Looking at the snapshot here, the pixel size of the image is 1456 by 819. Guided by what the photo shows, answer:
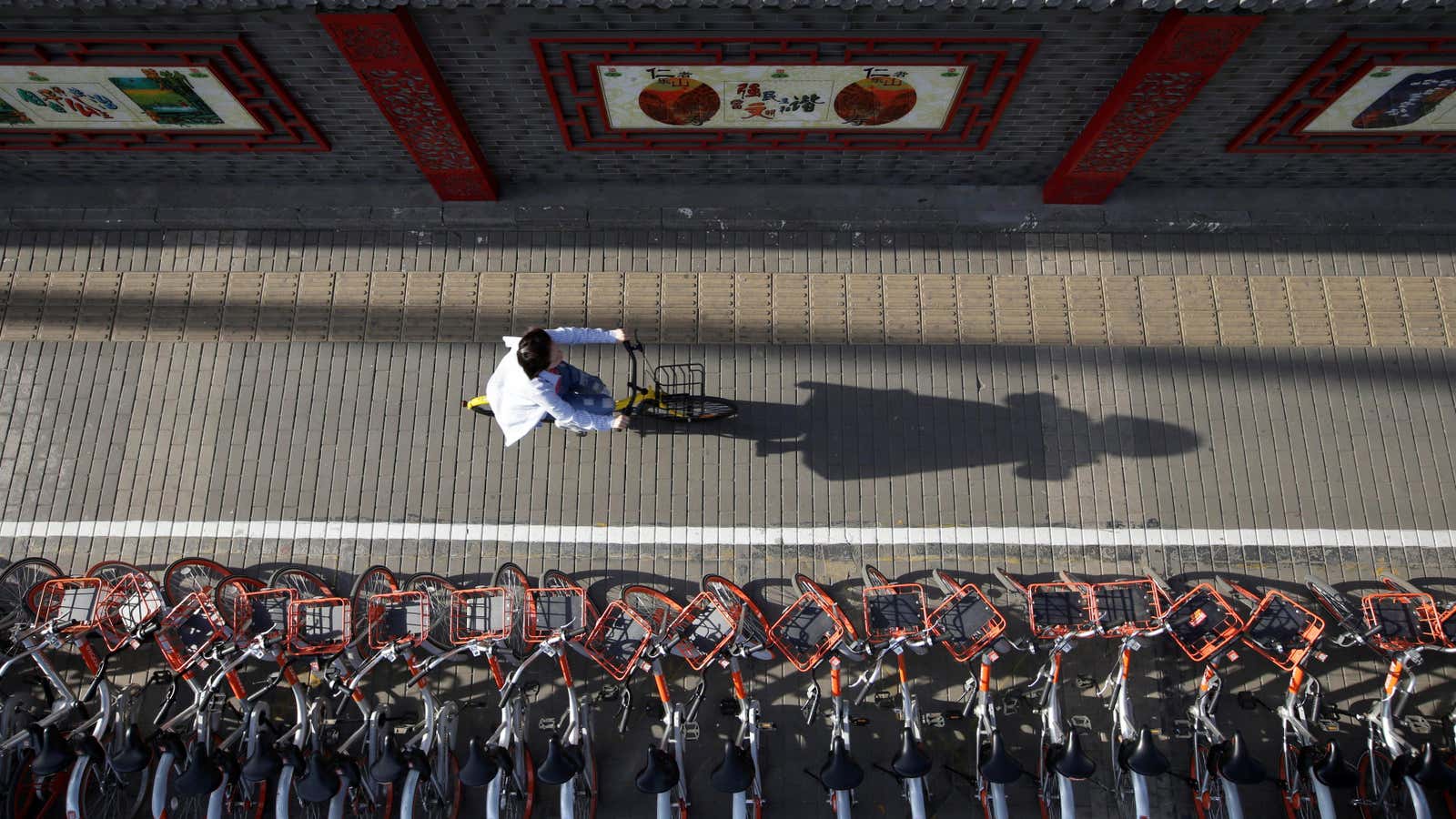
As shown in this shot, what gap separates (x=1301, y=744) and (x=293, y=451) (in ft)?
35.8

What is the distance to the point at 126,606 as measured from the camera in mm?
8172

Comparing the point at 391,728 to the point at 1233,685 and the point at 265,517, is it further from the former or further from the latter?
the point at 1233,685

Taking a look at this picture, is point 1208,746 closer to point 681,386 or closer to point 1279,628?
point 1279,628

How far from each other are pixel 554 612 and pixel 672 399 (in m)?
2.47

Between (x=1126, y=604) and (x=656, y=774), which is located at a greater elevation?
(x=1126, y=604)

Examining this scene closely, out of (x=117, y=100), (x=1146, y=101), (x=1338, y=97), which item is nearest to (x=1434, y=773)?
(x=1338, y=97)

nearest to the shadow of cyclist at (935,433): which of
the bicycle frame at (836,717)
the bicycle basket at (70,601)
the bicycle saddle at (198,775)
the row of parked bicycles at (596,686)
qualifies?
the row of parked bicycles at (596,686)

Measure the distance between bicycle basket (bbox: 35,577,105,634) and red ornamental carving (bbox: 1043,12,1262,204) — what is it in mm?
11162

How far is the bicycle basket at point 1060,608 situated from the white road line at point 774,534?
728 mm

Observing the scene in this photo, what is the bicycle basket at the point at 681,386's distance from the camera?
28.7ft

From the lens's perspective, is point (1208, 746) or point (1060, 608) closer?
point (1208, 746)

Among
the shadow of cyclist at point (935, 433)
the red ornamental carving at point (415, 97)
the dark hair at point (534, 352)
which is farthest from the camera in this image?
the shadow of cyclist at point (935, 433)

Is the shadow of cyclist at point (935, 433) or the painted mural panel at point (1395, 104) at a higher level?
the painted mural panel at point (1395, 104)

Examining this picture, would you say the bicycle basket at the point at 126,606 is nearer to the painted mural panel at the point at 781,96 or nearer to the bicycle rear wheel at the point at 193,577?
the bicycle rear wheel at the point at 193,577
